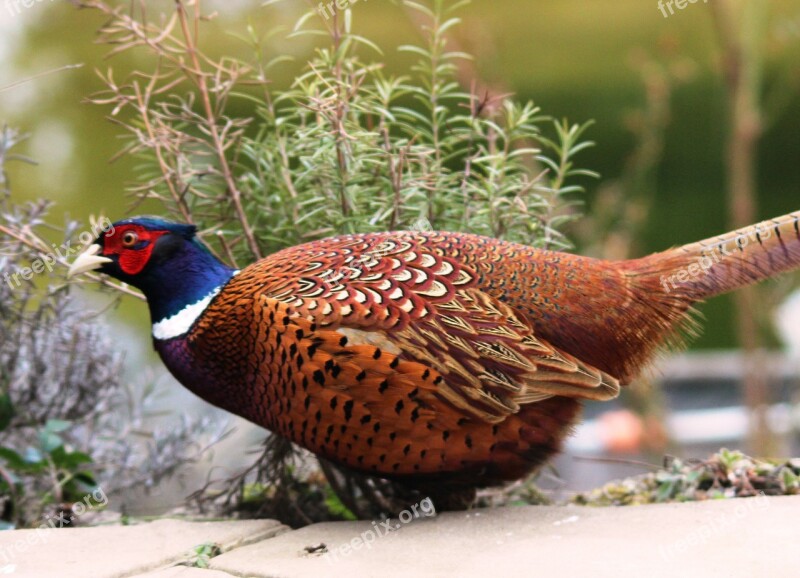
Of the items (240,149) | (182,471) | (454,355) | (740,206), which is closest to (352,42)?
(240,149)

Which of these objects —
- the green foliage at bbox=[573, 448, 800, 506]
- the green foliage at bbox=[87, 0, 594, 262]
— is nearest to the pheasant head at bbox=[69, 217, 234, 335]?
the green foliage at bbox=[87, 0, 594, 262]

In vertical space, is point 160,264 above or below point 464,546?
above

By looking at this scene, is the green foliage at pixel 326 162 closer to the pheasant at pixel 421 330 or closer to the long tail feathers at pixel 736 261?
the pheasant at pixel 421 330

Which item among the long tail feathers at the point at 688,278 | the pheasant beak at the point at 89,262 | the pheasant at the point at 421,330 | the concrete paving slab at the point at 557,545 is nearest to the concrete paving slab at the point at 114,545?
the concrete paving slab at the point at 557,545

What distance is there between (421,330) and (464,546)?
0.53 metres

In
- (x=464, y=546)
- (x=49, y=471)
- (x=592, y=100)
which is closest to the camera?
(x=464, y=546)

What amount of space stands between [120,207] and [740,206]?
759 centimetres

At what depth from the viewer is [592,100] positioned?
11.9 m

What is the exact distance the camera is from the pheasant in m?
2.36

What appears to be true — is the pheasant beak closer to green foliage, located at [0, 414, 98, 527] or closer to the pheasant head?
the pheasant head

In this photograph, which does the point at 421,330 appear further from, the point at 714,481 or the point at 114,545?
the point at 714,481

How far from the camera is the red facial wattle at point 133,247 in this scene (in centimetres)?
258

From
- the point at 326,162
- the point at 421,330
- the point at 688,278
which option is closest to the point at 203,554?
the point at 421,330

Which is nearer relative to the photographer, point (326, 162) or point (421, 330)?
point (421, 330)
